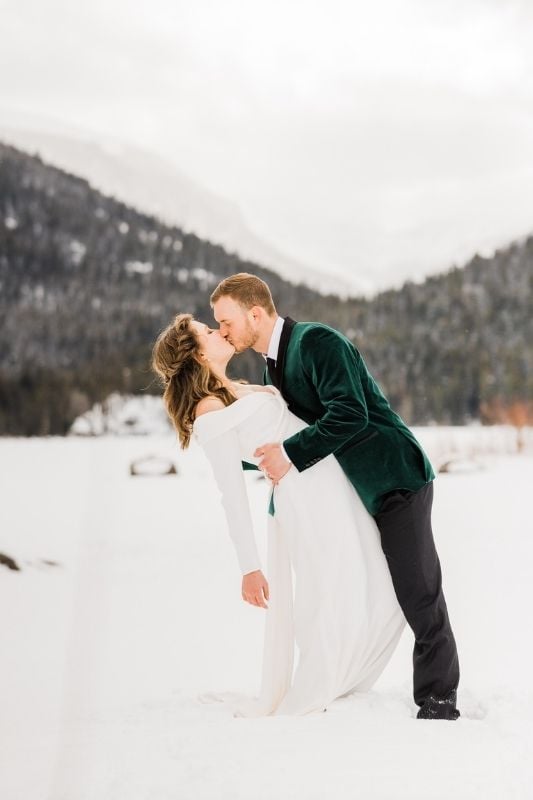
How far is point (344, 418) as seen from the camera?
1904mm

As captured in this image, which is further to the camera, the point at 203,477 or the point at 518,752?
the point at 203,477

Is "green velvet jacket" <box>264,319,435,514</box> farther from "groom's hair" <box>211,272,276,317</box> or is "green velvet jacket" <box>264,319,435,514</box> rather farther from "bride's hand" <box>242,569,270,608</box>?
"bride's hand" <box>242,569,270,608</box>

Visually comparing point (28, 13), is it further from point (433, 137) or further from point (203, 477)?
point (433, 137)

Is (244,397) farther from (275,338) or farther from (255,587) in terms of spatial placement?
(255,587)

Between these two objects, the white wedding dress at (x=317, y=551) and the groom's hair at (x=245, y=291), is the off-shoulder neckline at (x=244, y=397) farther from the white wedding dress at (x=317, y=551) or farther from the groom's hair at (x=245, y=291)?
the groom's hair at (x=245, y=291)

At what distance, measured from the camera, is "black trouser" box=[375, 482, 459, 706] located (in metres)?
2.04

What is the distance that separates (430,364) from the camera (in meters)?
29.0

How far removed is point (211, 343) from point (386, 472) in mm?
519

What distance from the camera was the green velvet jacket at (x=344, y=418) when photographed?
1923mm

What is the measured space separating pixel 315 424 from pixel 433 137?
2856cm

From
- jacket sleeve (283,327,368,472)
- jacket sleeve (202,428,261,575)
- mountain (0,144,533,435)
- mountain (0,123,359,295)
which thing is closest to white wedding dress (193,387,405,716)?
jacket sleeve (202,428,261,575)

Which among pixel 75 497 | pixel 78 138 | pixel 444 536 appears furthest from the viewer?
pixel 78 138

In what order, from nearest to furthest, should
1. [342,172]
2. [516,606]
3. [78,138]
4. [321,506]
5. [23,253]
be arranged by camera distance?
1. [321,506]
2. [516,606]
3. [342,172]
4. [23,253]
5. [78,138]

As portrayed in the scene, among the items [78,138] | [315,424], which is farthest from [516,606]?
[78,138]
